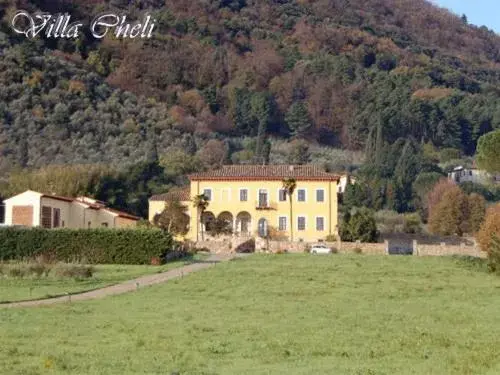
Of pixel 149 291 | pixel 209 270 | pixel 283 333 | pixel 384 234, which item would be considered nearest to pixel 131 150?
pixel 384 234

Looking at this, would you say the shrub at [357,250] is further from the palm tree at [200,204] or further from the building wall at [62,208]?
the building wall at [62,208]

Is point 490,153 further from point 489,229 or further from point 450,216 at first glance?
point 450,216

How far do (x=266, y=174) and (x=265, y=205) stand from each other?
6.41 feet

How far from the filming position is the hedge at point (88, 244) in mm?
46188

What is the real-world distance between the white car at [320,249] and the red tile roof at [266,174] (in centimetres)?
974

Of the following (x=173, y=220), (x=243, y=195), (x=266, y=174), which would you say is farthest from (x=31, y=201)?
(x=266, y=174)

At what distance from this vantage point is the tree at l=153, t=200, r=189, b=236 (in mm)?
66125

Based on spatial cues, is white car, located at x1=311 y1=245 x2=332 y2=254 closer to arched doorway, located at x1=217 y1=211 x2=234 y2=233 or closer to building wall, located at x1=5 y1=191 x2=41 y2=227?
arched doorway, located at x1=217 y1=211 x2=234 y2=233

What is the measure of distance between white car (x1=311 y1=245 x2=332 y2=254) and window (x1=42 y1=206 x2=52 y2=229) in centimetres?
1400

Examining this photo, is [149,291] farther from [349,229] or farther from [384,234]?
[384,234]

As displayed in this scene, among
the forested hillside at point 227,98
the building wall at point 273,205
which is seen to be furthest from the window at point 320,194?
the forested hillside at point 227,98

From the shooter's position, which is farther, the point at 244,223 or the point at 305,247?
the point at 244,223

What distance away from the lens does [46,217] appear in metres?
59.1

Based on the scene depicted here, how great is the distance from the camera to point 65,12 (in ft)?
549
